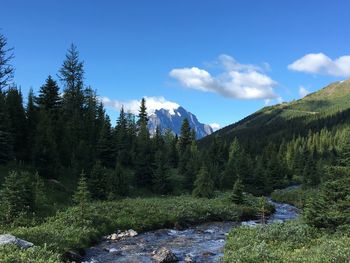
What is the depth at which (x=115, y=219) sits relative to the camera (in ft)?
118

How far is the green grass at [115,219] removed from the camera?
2639 centimetres

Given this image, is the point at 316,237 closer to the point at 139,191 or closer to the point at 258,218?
the point at 258,218

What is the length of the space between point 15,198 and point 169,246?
1291 cm

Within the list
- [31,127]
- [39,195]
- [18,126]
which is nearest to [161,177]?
[31,127]

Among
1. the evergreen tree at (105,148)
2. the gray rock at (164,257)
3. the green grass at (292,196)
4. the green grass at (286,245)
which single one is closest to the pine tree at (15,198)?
the gray rock at (164,257)

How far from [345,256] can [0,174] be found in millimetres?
34044

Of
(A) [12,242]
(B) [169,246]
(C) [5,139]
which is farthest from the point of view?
(C) [5,139]

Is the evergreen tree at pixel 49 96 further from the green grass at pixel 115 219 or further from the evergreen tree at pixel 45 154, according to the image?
the green grass at pixel 115 219

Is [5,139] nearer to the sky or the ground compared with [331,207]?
nearer to the sky

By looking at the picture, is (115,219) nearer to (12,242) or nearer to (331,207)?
(12,242)

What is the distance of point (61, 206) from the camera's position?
36906 millimetres

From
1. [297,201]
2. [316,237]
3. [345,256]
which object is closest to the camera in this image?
[345,256]

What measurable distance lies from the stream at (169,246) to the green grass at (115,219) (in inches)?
57.0

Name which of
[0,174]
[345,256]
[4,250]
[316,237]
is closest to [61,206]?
[0,174]
